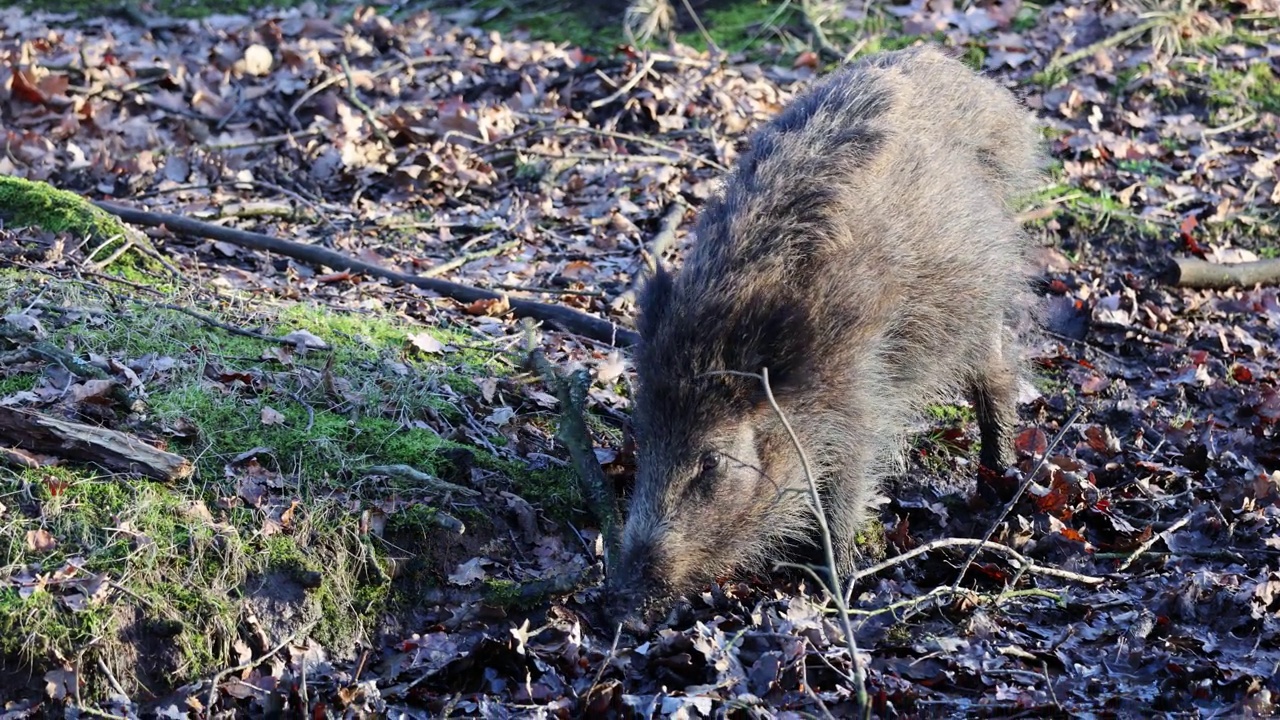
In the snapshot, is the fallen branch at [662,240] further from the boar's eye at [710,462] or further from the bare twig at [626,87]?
the boar's eye at [710,462]

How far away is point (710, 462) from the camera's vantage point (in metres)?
4.55

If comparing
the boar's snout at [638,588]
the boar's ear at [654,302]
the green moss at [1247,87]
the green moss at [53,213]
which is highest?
the boar's ear at [654,302]

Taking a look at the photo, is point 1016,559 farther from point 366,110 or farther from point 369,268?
point 366,110

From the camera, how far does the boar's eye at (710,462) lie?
14.9 ft

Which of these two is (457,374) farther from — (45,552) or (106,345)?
(45,552)

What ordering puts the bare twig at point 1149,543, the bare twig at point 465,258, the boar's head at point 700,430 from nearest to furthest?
1. the boar's head at point 700,430
2. the bare twig at point 1149,543
3. the bare twig at point 465,258

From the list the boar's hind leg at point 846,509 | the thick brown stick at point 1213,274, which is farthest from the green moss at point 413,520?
the thick brown stick at point 1213,274

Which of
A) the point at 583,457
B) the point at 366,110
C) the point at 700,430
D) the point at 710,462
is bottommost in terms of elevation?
the point at 366,110

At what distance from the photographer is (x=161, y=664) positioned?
3.84 meters

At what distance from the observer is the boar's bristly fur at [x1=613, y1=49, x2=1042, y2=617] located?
14.7ft

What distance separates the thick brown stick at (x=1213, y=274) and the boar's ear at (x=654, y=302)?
3956 mm

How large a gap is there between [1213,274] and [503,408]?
175 inches

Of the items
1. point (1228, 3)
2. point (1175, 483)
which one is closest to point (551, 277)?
point (1175, 483)

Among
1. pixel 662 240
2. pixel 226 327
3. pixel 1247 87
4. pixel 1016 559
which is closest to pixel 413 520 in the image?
pixel 226 327
